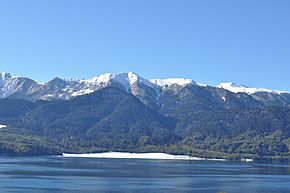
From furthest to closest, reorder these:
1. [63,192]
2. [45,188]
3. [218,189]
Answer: [218,189] < [45,188] < [63,192]

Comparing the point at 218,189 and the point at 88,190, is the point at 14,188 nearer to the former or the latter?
the point at 88,190

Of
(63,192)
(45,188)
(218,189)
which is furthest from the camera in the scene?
(218,189)

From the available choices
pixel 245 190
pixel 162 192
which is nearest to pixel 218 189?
pixel 245 190

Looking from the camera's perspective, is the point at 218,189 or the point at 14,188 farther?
the point at 218,189

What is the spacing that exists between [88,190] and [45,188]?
14021mm

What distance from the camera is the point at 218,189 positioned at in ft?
651

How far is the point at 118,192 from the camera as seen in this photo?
177 meters

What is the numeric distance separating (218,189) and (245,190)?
875cm

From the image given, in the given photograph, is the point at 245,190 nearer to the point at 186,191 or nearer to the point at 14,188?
the point at 186,191

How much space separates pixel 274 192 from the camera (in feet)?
630

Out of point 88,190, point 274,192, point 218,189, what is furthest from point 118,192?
point 274,192

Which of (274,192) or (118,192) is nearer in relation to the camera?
(118,192)

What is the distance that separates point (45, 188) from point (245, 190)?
64.1 metres

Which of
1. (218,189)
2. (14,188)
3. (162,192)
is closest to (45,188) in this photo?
(14,188)
